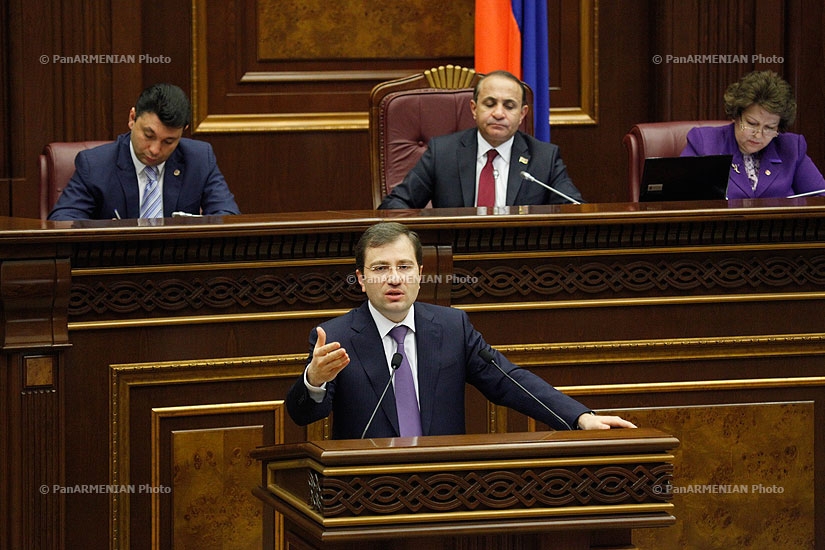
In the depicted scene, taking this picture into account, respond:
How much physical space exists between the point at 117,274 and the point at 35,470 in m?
0.51

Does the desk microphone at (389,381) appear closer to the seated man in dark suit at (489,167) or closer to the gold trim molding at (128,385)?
the gold trim molding at (128,385)

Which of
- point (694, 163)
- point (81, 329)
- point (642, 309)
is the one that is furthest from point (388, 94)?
point (81, 329)

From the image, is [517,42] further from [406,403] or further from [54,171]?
[406,403]

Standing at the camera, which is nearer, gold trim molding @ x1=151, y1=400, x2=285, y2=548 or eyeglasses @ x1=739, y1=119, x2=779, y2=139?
gold trim molding @ x1=151, y1=400, x2=285, y2=548

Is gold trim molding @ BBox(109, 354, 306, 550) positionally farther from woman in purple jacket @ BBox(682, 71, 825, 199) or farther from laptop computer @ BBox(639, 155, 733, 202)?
woman in purple jacket @ BBox(682, 71, 825, 199)

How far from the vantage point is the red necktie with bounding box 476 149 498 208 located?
15.1ft

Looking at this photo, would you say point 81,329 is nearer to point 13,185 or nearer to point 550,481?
point 550,481

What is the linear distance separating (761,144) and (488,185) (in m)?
1.05

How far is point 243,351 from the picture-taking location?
11.0 ft

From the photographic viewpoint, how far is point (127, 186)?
426 cm

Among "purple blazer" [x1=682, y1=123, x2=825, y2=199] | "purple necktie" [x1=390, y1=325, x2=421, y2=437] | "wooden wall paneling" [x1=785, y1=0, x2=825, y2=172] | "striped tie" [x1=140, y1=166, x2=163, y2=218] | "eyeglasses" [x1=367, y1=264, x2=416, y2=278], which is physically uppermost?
"wooden wall paneling" [x1=785, y1=0, x2=825, y2=172]

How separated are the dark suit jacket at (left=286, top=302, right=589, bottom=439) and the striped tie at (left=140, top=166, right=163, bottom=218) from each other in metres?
1.55

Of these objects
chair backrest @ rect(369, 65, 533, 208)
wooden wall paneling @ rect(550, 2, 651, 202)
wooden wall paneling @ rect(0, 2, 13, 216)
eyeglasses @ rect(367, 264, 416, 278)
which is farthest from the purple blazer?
wooden wall paneling @ rect(0, 2, 13, 216)

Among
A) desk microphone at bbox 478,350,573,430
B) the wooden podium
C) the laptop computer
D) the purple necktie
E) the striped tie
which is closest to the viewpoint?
the wooden podium
